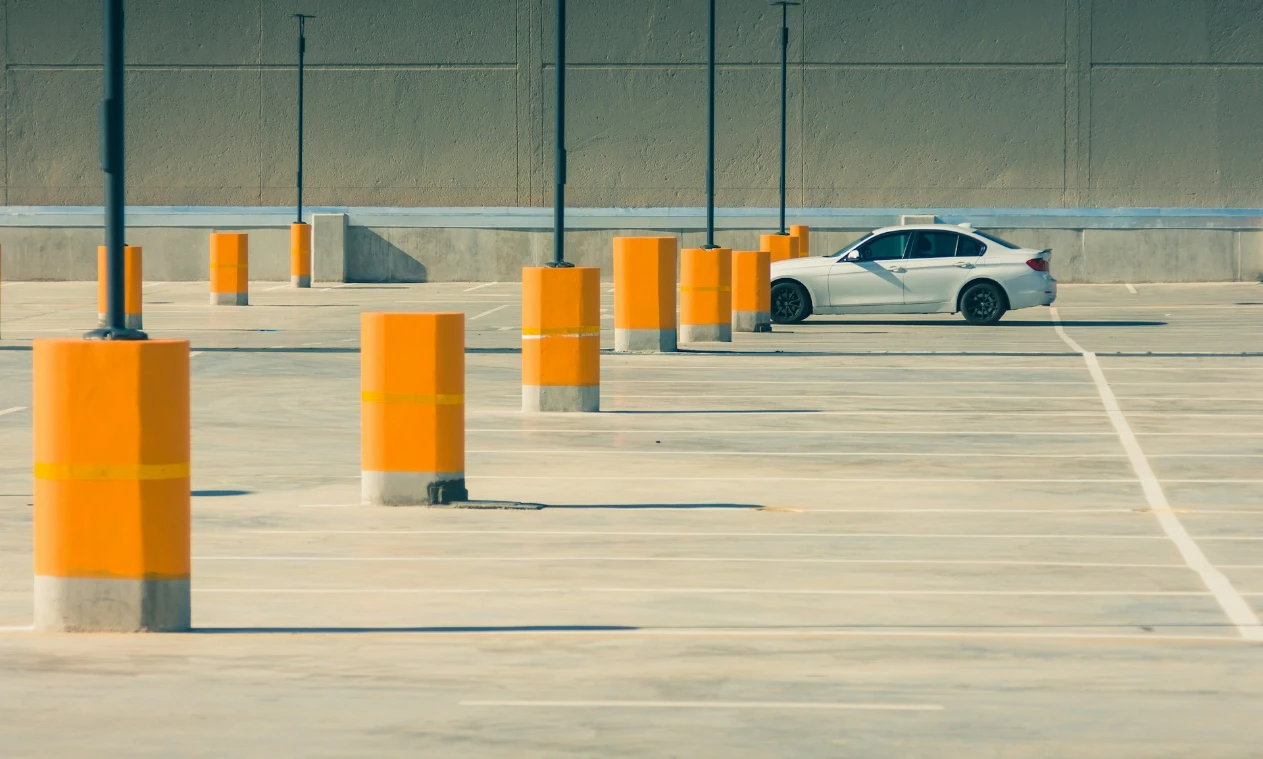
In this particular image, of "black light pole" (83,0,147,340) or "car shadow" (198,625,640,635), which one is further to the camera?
"car shadow" (198,625,640,635)

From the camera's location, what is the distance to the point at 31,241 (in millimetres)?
50656

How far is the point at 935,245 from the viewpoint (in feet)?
109


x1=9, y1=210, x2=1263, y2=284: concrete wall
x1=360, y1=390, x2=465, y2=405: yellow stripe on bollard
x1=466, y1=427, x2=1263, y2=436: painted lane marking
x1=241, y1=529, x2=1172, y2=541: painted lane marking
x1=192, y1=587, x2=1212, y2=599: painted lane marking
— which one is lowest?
x1=192, y1=587, x2=1212, y2=599: painted lane marking

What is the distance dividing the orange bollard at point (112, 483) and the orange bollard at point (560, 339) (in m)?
10.1

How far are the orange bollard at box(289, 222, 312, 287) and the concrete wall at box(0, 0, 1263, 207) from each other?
544 cm

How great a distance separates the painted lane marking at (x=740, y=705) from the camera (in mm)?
7539

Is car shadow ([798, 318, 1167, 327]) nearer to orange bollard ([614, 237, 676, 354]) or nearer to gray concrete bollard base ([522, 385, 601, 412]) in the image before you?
orange bollard ([614, 237, 676, 354])

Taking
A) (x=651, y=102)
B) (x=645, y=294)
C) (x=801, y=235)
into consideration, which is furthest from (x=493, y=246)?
(x=645, y=294)

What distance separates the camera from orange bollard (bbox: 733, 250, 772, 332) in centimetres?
3070

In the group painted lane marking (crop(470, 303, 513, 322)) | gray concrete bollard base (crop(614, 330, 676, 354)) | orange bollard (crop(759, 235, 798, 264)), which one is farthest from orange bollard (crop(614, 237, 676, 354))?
orange bollard (crop(759, 235, 798, 264))

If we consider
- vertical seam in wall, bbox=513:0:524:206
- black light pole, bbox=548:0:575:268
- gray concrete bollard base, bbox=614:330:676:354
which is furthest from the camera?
vertical seam in wall, bbox=513:0:524:206

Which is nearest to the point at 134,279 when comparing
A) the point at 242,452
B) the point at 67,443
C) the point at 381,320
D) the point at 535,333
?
the point at 535,333

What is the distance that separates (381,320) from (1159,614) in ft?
17.0


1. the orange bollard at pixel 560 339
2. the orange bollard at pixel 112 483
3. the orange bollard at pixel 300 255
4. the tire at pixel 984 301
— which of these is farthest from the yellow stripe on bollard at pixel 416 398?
the orange bollard at pixel 300 255
